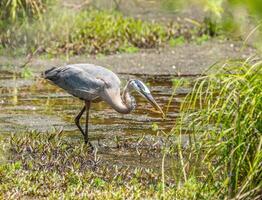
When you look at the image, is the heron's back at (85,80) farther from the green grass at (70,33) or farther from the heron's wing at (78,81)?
the green grass at (70,33)

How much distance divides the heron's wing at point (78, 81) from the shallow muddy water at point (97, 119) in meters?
0.45

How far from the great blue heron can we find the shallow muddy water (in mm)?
325

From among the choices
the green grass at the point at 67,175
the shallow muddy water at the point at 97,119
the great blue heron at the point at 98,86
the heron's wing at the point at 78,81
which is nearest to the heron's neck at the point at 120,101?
the great blue heron at the point at 98,86

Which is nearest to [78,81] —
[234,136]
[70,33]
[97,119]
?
[97,119]

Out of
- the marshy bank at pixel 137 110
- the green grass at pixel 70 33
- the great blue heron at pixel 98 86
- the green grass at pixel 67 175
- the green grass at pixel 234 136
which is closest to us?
the green grass at pixel 234 136

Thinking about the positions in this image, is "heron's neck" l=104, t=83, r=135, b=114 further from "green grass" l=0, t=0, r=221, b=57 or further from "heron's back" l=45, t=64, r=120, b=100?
"green grass" l=0, t=0, r=221, b=57

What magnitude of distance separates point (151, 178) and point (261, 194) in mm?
1782

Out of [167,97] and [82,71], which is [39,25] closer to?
[167,97]

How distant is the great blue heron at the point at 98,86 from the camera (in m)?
8.35

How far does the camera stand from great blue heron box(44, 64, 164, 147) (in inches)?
329

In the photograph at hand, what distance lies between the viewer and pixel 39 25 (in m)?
13.4

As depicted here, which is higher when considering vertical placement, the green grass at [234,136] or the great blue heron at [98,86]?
the green grass at [234,136]

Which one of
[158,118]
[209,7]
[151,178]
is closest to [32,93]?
[158,118]

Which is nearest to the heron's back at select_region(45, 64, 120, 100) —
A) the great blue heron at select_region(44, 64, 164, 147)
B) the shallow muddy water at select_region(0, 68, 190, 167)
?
the great blue heron at select_region(44, 64, 164, 147)
